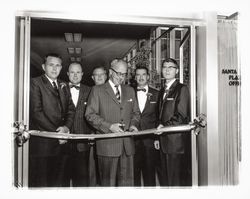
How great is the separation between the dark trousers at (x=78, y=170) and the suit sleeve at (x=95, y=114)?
26 cm

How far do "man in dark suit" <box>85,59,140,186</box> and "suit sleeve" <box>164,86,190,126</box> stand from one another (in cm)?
34

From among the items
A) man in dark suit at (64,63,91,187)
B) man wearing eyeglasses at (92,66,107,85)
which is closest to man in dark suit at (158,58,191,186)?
man wearing eyeglasses at (92,66,107,85)

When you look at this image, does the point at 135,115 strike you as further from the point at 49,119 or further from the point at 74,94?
the point at 49,119

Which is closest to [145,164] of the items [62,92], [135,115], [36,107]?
[135,115]

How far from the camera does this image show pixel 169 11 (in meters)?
2.78

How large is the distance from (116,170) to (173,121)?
2.24 ft

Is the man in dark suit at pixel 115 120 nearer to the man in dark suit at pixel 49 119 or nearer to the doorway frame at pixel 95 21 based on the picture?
the man in dark suit at pixel 49 119

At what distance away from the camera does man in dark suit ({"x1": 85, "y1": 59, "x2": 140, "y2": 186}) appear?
8.88 ft

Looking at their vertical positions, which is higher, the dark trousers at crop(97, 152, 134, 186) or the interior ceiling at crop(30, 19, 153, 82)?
the interior ceiling at crop(30, 19, 153, 82)

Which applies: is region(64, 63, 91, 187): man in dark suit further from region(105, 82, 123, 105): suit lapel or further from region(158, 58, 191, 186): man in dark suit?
region(158, 58, 191, 186): man in dark suit

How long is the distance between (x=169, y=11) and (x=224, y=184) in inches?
67.0

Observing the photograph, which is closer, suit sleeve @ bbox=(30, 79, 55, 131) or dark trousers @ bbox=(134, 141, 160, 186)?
suit sleeve @ bbox=(30, 79, 55, 131)

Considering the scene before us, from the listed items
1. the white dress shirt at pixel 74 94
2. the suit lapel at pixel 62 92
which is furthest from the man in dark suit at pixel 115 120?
the suit lapel at pixel 62 92

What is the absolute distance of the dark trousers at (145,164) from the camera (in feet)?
9.05
